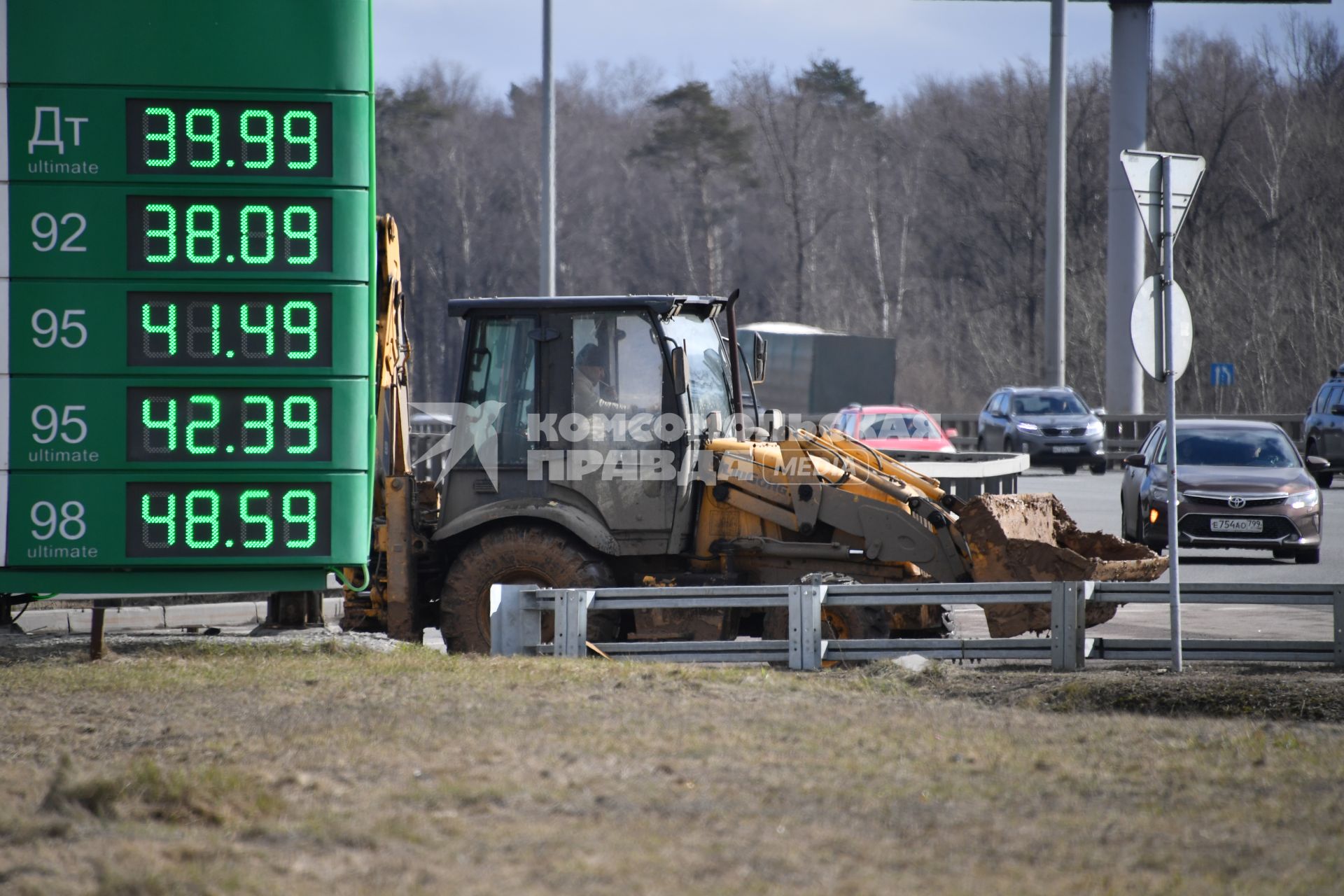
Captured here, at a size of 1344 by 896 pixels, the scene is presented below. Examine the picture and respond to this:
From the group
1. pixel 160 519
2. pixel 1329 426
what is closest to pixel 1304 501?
pixel 160 519

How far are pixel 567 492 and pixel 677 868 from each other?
6.56m

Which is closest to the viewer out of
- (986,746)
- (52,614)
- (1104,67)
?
(986,746)

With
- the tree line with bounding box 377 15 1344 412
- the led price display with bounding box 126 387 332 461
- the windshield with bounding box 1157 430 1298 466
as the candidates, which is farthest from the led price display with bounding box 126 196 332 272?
the tree line with bounding box 377 15 1344 412

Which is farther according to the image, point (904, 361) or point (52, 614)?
point (904, 361)

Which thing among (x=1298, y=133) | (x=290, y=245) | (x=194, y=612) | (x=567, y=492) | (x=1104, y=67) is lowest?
(x=194, y=612)

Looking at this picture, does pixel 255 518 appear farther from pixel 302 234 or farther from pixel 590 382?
pixel 590 382

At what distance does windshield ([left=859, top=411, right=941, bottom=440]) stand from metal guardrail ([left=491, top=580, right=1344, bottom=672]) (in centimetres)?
1876

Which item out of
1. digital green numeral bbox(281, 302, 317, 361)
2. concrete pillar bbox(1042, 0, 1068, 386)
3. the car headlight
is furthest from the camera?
concrete pillar bbox(1042, 0, 1068, 386)

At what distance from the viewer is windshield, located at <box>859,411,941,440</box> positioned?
29312mm

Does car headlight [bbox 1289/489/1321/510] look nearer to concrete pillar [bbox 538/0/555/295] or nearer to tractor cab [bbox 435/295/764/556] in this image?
tractor cab [bbox 435/295/764/556]

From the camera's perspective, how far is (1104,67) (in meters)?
64.4

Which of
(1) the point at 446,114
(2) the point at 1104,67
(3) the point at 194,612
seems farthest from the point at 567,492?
(1) the point at 446,114

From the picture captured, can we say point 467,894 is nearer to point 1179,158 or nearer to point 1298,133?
point 1179,158

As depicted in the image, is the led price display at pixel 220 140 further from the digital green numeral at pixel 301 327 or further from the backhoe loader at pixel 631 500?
the backhoe loader at pixel 631 500
